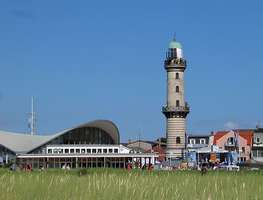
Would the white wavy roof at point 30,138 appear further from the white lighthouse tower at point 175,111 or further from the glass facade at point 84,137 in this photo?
the white lighthouse tower at point 175,111

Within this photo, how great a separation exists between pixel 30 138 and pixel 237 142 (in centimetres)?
3406

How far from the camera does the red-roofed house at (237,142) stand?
109500mm

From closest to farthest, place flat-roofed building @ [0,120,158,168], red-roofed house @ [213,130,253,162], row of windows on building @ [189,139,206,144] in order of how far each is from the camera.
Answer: flat-roofed building @ [0,120,158,168] < red-roofed house @ [213,130,253,162] < row of windows on building @ [189,139,206,144]

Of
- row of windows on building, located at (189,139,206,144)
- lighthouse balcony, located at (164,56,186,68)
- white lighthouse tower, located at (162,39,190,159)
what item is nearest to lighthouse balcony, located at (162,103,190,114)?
white lighthouse tower, located at (162,39,190,159)

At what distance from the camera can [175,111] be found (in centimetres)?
10675

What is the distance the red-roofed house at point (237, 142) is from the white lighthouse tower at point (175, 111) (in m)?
6.87

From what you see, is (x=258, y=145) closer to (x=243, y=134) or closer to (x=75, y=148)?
(x=243, y=134)

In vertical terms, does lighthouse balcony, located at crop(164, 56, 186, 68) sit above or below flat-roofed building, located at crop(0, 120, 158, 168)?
above

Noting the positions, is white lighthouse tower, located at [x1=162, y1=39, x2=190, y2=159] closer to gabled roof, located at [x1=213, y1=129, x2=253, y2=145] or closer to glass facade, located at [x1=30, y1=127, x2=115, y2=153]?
gabled roof, located at [x1=213, y1=129, x2=253, y2=145]

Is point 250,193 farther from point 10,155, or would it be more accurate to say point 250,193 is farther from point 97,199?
point 10,155

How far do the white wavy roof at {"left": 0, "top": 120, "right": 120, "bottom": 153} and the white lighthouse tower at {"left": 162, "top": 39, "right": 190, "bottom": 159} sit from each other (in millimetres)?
10232

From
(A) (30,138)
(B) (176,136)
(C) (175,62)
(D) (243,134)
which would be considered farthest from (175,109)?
(A) (30,138)

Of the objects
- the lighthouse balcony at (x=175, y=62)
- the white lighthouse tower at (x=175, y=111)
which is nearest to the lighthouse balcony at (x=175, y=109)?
the white lighthouse tower at (x=175, y=111)

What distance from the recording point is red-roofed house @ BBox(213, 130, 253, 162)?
109500 mm
